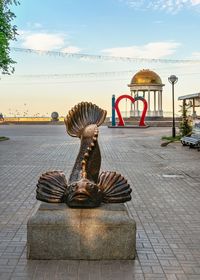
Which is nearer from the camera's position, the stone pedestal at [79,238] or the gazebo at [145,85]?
the stone pedestal at [79,238]

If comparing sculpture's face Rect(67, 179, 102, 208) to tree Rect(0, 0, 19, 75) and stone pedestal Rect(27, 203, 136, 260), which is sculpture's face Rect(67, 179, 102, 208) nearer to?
stone pedestal Rect(27, 203, 136, 260)

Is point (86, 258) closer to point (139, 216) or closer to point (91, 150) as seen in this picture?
point (91, 150)

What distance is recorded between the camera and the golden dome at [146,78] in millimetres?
57625

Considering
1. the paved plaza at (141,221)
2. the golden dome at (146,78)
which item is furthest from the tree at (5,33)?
the golden dome at (146,78)

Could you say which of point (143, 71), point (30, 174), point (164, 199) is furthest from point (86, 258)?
point (143, 71)

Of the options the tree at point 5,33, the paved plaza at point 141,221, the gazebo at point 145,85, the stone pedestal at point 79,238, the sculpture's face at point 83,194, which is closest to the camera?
the paved plaza at point 141,221

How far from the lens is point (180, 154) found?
20.0m

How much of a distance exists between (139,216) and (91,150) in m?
2.57

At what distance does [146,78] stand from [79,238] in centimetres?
5328

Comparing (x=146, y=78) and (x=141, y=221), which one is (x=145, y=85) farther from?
(x=141, y=221)

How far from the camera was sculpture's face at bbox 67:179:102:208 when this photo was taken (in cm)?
598

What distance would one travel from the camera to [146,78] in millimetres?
57875

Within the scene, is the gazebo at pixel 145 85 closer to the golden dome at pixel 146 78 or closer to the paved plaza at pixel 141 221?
the golden dome at pixel 146 78

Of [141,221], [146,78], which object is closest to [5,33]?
[141,221]
